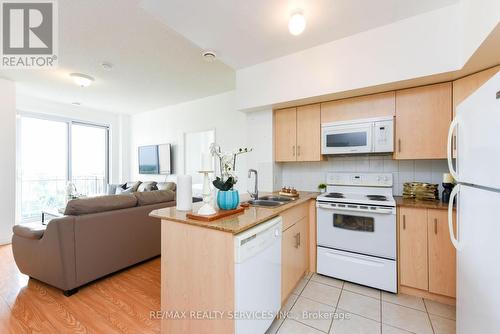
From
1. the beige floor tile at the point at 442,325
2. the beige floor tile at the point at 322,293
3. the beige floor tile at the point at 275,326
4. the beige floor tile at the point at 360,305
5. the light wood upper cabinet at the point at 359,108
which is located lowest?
the beige floor tile at the point at 275,326

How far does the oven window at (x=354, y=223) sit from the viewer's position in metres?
2.17

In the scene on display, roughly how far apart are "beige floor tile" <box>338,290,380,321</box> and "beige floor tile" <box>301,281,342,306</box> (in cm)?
6

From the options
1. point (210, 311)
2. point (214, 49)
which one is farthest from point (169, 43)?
point (210, 311)

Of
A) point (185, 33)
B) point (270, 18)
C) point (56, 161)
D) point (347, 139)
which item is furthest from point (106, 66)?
point (347, 139)

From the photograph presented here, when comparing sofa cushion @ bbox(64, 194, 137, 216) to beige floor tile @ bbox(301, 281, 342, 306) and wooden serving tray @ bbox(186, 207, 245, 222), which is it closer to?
wooden serving tray @ bbox(186, 207, 245, 222)

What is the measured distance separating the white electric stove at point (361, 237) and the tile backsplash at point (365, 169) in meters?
0.12

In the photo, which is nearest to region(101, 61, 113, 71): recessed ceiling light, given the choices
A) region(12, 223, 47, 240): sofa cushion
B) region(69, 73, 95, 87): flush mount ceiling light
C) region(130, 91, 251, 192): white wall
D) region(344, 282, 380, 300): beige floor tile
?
region(69, 73, 95, 87): flush mount ceiling light

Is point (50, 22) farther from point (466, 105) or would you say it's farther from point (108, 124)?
point (108, 124)

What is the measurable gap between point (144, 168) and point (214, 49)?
4225 millimetres

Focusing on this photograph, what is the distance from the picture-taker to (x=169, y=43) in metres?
2.55

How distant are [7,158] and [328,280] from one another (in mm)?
5256

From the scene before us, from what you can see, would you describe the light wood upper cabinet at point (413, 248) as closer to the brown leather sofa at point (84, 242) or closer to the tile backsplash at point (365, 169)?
the tile backsplash at point (365, 169)

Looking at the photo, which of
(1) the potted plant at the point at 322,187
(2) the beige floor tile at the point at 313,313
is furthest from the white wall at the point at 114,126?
(2) the beige floor tile at the point at 313,313

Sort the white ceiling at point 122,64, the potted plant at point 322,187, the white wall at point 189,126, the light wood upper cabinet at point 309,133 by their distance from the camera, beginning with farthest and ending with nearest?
the white wall at point 189,126 → the potted plant at point 322,187 → the light wood upper cabinet at point 309,133 → the white ceiling at point 122,64
